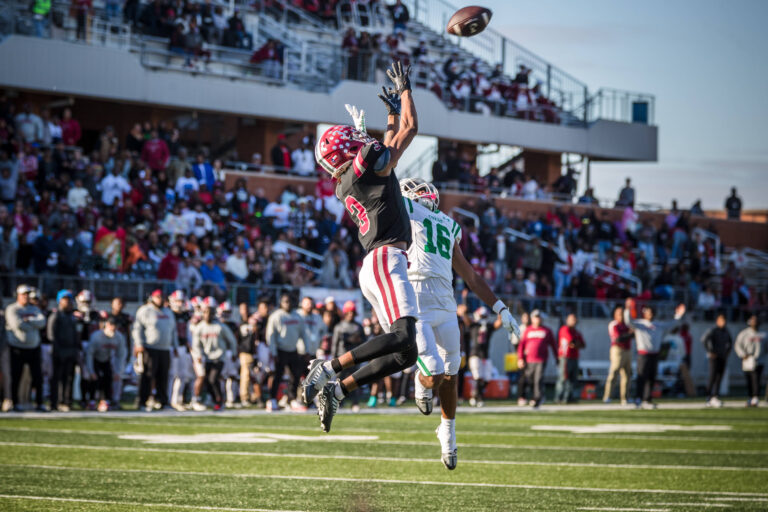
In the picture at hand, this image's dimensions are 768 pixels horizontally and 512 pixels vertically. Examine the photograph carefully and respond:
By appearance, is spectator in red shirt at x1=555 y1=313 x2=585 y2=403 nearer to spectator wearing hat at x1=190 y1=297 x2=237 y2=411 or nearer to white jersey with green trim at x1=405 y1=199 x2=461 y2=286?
spectator wearing hat at x1=190 y1=297 x2=237 y2=411

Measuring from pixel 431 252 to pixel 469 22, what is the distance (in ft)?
5.89

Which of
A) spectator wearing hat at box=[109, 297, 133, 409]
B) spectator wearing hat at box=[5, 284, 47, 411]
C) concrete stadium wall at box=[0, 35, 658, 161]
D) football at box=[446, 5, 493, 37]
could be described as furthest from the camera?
concrete stadium wall at box=[0, 35, 658, 161]

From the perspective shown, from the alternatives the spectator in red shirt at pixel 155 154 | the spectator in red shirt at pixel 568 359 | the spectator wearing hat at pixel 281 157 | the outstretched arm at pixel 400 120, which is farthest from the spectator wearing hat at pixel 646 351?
the outstretched arm at pixel 400 120

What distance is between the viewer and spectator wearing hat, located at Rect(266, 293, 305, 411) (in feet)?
60.6

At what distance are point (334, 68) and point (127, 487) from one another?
2204cm

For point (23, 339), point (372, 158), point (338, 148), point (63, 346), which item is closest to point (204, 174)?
point (63, 346)

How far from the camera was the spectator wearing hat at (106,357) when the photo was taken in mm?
17484

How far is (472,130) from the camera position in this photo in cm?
3288

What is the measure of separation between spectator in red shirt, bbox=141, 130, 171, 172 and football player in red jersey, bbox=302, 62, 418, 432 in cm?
1605

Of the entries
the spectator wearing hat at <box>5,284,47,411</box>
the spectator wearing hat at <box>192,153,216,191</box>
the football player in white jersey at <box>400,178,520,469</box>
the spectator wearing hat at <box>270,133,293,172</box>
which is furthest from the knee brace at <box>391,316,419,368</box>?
the spectator wearing hat at <box>270,133,293,172</box>

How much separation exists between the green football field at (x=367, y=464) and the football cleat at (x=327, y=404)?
96 centimetres

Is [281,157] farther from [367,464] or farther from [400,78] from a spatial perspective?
[400,78]

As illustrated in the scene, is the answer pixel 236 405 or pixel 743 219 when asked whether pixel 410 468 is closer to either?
pixel 236 405

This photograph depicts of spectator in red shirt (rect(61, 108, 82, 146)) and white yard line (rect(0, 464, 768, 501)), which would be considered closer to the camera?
white yard line (rect(0, 464, 768, 501))
